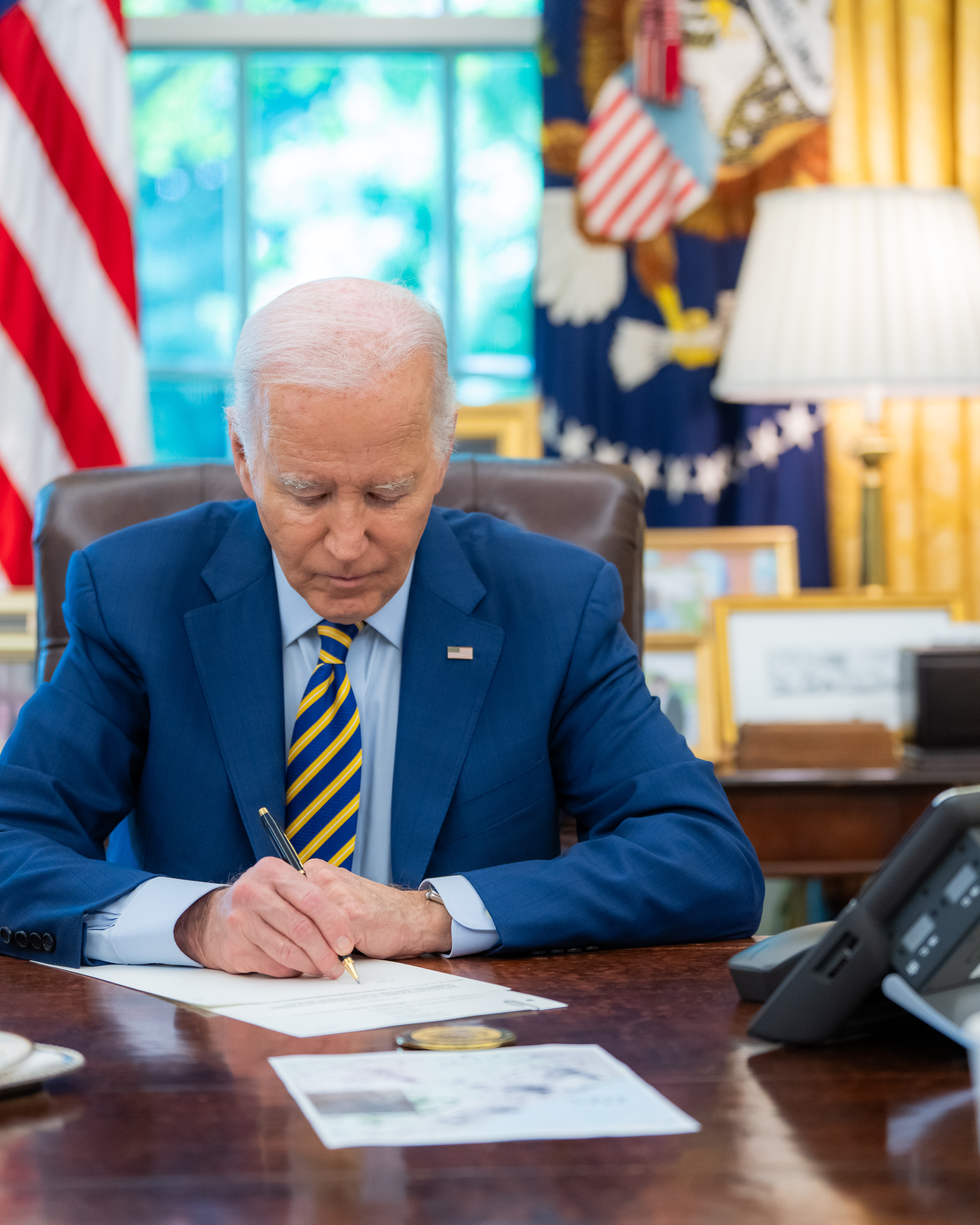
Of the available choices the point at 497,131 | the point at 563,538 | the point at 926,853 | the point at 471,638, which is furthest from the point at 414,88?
the point at 926,853

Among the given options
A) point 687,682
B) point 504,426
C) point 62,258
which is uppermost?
point 62,258

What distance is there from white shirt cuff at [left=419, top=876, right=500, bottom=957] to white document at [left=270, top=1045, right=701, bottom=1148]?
333mm

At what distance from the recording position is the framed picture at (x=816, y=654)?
2.63 m

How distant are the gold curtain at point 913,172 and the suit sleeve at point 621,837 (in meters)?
1.61

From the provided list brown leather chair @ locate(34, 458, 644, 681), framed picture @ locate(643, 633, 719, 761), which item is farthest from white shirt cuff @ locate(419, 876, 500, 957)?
framed picture @ locate(643, 633, 719, 761)

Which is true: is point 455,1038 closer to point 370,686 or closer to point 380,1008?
point 380,1008

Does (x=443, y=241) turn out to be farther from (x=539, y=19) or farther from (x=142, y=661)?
(x=142, y=661)

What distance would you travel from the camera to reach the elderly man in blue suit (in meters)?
1.26

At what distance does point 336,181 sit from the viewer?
3.41 metres

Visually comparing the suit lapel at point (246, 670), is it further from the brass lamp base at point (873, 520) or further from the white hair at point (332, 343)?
the brass lamp base at point (873, 520)

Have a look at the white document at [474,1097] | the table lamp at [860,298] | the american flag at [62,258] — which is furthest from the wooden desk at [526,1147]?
the american flag at [62,258]

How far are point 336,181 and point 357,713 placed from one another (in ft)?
7.38

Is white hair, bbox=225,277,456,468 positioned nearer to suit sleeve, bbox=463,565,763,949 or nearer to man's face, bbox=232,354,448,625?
man's face, bbox=232,354,448,625

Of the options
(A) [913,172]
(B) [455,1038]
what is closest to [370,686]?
(B) [455,1038]
